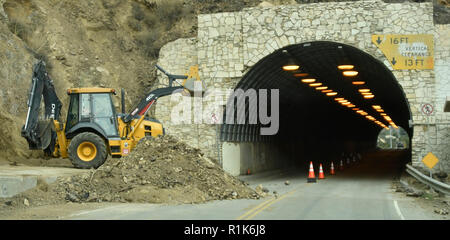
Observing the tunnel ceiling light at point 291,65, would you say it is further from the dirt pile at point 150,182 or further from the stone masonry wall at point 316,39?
Answer: the dirt pile at point 150,182

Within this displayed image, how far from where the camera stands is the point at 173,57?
26.8 meters

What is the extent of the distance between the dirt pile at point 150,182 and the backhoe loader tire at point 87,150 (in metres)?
2.64

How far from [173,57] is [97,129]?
8129mm

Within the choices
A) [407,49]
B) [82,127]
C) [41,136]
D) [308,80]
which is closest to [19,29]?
[41,136]

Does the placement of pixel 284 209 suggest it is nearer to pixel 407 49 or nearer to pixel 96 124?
pixel 96 124

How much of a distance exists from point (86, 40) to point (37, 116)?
11177 millimetres

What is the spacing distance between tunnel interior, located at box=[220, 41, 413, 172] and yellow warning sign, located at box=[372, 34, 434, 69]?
0.64 metres

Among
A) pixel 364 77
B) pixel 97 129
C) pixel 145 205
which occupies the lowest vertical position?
pixel 145 205

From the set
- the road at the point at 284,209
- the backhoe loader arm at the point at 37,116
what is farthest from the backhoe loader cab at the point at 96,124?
the road at the point at 284,209

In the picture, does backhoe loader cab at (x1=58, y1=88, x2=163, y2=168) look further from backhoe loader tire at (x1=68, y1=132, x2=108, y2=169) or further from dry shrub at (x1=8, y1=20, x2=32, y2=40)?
dry shrub at (x1=8, y1=20, x2=32, y2=40)

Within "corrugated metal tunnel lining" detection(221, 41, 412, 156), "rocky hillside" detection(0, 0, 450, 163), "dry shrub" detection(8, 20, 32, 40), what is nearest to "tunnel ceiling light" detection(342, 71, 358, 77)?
"corrugated metal tunnel lining" detection(221, 41, 412, 156)
